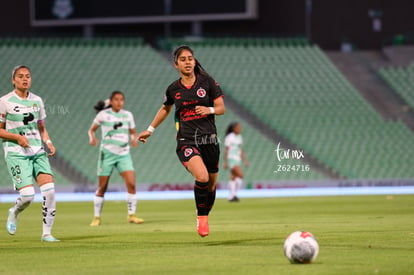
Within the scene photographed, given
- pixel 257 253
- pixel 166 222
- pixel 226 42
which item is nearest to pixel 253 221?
pixel 166 222

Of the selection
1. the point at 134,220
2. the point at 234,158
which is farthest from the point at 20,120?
the point at 234,158

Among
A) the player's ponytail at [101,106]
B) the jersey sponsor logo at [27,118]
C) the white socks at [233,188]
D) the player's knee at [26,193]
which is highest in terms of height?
the jersey sponsor logo at [27,118]

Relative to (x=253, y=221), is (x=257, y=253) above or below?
above

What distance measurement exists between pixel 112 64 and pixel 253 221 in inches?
840

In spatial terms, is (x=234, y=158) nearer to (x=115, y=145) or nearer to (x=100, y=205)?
(x=115, y=145)

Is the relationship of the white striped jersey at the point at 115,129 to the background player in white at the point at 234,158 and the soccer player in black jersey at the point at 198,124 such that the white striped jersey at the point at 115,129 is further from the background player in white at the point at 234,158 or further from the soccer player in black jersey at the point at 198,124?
the background player in white at the point at 234,158

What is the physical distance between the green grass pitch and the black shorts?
986 millimetres

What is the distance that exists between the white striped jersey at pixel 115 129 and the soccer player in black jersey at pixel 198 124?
5.54 metres

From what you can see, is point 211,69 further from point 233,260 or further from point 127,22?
point 233,260

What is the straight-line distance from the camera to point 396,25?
129 ft

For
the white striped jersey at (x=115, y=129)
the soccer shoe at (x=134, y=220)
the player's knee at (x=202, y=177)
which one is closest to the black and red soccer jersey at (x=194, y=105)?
the player's knee at (x=202, y=177)

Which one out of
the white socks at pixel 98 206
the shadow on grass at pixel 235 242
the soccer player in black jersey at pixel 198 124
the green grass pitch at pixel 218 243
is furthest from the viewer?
the white socks at pixel 98 206

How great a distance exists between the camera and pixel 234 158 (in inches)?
1021

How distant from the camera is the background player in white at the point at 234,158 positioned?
83.8 ft
